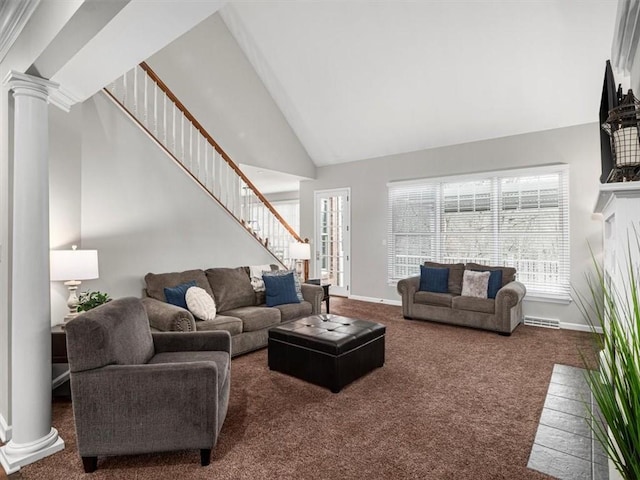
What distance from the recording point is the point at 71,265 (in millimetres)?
2883

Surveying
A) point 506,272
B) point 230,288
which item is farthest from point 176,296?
point 506,272

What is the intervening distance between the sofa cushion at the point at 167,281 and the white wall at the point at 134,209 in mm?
139

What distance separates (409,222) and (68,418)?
220 inches

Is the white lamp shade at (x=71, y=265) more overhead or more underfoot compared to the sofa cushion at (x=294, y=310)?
more overhead

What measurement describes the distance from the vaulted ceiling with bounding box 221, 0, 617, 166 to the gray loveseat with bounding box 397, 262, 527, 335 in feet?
7.34

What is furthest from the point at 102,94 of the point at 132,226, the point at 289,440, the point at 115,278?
the point at 289,440

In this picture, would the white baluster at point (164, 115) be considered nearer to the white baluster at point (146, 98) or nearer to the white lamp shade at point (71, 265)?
the white baluster at point (146, 98)

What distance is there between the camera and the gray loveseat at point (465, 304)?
4.77 metres

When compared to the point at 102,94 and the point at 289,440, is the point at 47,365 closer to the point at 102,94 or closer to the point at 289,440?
the point at 289,440

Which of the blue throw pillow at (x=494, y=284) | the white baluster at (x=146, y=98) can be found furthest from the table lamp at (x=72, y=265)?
the blue throw pillow at (x=494, y=284)

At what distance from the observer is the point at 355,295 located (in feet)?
24.5

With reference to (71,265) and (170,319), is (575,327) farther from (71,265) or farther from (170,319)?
(71,265)

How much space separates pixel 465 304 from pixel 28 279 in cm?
478

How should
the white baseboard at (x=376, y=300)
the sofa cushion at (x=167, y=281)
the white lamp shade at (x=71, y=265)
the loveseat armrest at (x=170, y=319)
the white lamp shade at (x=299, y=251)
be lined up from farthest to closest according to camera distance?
1. the white baseboard at (x=376, y=300)
2. the white lamp shade at (x=299, y=251)
3. the sofa cushion at (x=167, y=281)
4. the loveseat armrest at (x=170, y=319)
5. the white lamp shade at (x=71, y=265)
